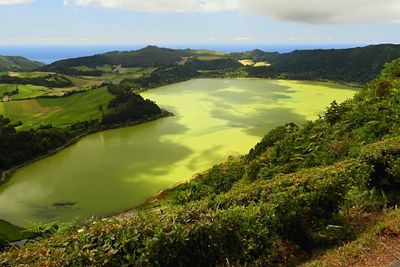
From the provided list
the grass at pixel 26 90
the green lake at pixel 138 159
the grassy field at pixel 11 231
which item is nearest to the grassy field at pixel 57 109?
the grass at pixel 26 90

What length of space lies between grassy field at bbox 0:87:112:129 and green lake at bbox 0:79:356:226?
17.5 metres

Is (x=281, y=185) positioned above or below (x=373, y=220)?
above

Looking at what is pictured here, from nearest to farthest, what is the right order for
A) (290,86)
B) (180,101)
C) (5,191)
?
(5,191) → (180,101) → (290,86)

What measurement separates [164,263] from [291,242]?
4.42m

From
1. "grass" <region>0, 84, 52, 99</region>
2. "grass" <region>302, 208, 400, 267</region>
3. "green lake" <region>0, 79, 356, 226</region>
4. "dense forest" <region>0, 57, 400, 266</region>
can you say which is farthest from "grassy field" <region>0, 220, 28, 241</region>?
"grass" <region>0, 84, 52, 99</region>

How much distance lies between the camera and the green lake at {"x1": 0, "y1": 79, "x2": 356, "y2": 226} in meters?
49.8

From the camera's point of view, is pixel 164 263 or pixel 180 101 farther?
pixel 180 101

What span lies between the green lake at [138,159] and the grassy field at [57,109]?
1749 cm

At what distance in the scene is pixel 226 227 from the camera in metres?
10.4

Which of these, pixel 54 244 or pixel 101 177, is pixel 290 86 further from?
pixel 54 244

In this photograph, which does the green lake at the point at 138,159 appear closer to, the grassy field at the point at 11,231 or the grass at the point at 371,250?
the grassy field at the point at 11,231

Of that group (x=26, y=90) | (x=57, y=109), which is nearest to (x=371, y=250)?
(x=57, y=109)

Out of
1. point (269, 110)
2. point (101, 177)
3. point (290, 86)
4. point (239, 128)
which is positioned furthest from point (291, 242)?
point (290, 86)

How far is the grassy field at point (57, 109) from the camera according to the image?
102375mm
